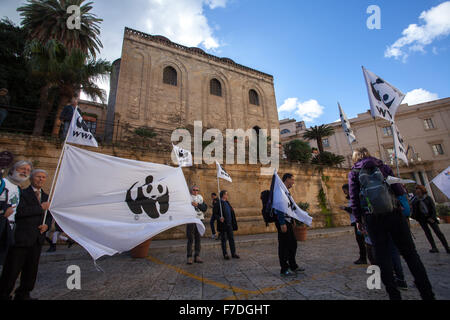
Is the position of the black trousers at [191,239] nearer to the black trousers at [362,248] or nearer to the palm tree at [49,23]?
the black trousers at [362,248]

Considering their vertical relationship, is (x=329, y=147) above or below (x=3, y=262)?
above

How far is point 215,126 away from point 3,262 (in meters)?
16.9

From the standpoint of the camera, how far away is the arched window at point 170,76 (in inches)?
708

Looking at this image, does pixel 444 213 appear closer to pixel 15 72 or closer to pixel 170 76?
pixel 170 76

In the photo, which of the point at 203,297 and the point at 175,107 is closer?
the point at 203,297

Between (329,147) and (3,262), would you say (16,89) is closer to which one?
(3,262)

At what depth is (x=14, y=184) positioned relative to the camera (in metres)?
2.98

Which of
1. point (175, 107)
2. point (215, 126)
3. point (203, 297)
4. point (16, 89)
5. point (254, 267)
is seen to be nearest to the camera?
point (203, 297)

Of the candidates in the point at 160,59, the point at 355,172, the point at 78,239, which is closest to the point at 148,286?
the point at 78,239

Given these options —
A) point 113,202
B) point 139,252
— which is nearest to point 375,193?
point 113,202

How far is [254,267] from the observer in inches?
170

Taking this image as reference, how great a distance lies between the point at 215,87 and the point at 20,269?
65.7ft

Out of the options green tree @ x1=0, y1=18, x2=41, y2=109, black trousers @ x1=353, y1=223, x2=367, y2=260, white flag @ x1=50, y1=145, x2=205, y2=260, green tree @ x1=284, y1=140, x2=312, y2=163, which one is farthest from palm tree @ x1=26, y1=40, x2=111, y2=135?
green tree @ x1=284, y1=140, x2=312, y2=163

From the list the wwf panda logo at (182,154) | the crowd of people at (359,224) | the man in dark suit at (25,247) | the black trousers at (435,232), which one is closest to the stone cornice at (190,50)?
the wwf panda logo at (182,154)
